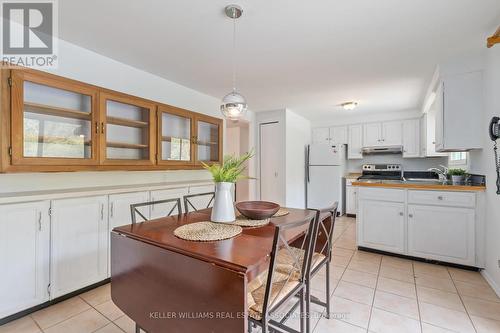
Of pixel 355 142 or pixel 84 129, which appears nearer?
pixel 84 129

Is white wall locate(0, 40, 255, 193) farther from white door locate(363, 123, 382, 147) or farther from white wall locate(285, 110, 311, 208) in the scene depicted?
white door locate(363, 123, 382, 147)

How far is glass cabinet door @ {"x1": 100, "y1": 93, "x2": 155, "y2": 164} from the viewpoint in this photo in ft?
7.52

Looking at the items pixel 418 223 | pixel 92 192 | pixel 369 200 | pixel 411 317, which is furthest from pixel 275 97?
pixel 411 317

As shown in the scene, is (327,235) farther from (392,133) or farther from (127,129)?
(392,133)

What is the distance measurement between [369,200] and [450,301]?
1276 mm

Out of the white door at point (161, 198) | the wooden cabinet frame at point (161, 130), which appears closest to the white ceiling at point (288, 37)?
the wooden cabinet frame at point (161, 130)

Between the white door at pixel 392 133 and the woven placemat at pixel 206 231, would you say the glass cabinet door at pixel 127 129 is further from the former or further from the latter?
the white door at pixel 392 133

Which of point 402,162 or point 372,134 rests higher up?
point 372,134

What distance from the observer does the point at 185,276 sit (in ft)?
3.68

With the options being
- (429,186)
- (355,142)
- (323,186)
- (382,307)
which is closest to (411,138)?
(355,142)

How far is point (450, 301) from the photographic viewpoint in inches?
77.9

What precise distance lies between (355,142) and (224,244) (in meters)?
4.91

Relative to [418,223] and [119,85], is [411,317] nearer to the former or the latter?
[418,223]

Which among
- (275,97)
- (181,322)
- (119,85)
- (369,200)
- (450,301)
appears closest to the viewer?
(181,322)
